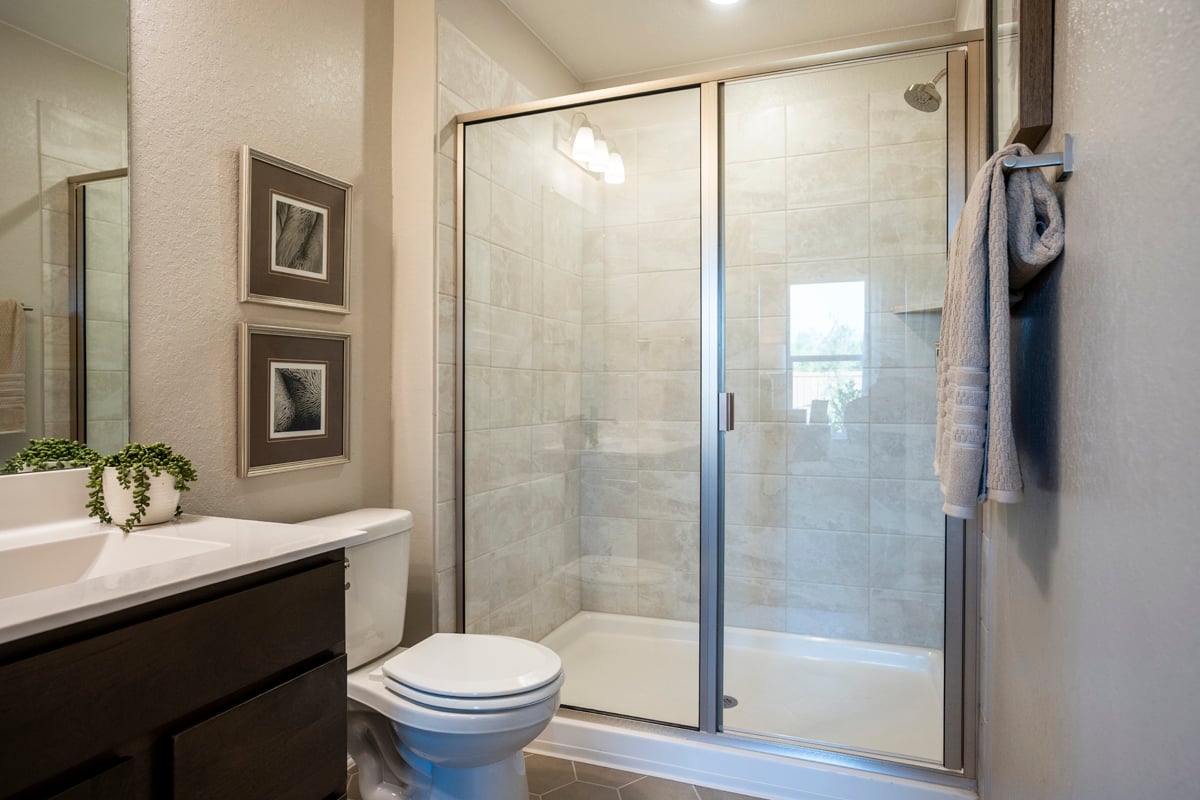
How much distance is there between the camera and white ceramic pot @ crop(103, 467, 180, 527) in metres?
1.32

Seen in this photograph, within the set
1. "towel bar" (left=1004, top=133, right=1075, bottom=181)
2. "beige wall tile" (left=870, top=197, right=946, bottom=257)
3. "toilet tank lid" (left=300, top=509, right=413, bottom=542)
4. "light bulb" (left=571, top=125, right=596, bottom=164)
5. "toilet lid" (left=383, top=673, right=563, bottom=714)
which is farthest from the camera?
A: "light bulb" (left=571, top=125, right=596, bottom=164)

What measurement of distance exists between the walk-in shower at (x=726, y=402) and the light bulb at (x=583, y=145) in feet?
0.04

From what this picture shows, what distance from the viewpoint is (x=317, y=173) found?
189 centimetres

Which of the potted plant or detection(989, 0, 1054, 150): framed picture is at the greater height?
detection(989, 0, 1054, 150): framed picture

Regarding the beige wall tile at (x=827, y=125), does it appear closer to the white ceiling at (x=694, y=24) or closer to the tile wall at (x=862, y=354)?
the tile wall at (x=862, y=354)

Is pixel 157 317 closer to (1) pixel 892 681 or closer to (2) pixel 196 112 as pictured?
(2) pixel 196 112

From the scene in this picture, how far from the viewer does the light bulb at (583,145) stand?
7.83 ft

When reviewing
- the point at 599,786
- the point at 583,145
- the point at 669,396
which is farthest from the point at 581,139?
the point at 599,786

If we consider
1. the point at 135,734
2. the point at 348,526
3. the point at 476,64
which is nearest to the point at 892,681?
the point at 348,526

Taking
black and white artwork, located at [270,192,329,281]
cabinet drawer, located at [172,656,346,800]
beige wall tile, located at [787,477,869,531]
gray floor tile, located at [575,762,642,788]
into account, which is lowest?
gray floor tile, located at [575,762,642,788]

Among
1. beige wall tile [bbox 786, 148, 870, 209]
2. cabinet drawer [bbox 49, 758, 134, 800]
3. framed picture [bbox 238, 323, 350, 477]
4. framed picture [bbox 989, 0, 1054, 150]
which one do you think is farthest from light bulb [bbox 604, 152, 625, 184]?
cabinet drawer [bbox 49, 758, 134, 800]

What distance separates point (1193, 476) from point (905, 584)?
5.69 ft

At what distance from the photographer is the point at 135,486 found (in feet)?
4.36

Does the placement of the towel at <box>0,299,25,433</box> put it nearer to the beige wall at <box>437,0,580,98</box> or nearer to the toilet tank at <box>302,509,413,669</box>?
the toilet tank at <box>302,509,413,669</box>
